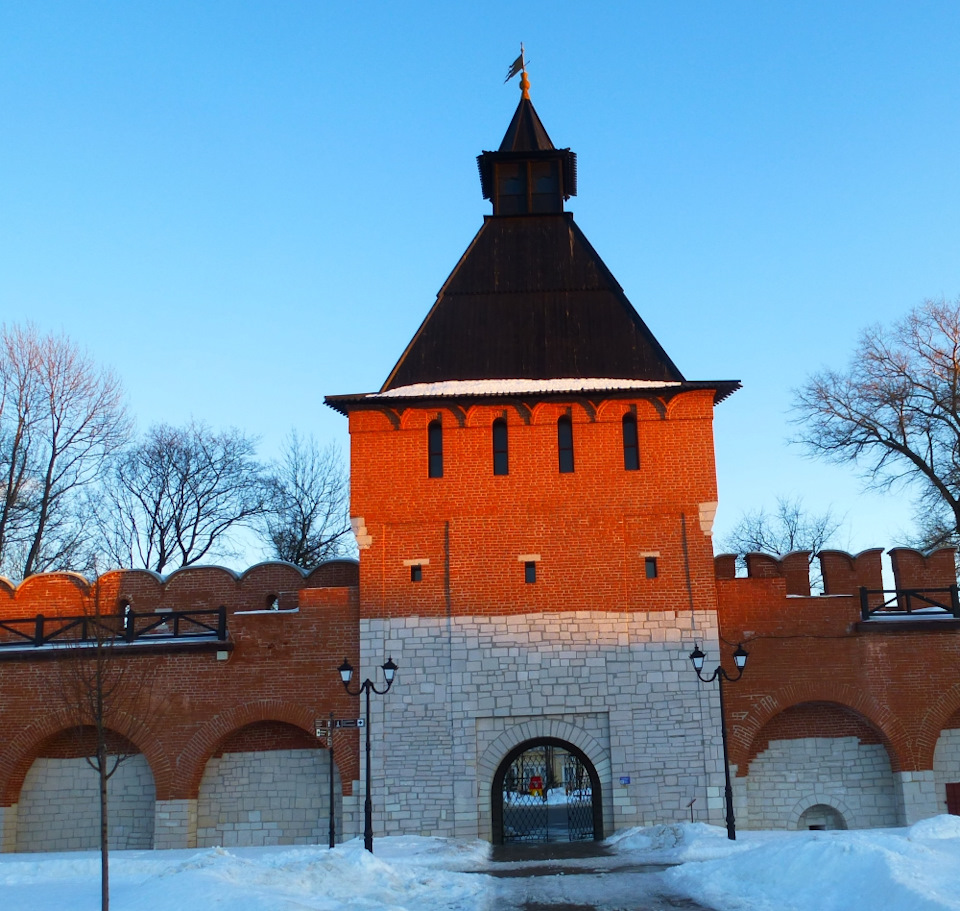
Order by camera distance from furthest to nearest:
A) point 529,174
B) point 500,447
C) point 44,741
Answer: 1. point 529,174
2. point 500,447
3. point 44,741

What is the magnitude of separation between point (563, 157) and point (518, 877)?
16.1 metres

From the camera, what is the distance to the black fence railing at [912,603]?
19.9 metres

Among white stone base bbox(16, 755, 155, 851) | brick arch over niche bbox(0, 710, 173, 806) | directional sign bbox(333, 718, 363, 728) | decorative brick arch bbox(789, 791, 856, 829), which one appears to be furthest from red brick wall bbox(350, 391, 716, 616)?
white stone base bbox(16, 755, 155, 851)

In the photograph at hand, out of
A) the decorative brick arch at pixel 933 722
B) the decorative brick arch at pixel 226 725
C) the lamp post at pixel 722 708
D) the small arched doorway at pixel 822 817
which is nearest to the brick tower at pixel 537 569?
the lamp post at pixel 722 708

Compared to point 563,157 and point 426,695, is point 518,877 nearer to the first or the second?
point 426,695

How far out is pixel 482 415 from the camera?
20.6 meters

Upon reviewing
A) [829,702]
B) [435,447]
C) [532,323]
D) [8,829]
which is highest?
[532,323]

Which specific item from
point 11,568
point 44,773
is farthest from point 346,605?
point 11,568

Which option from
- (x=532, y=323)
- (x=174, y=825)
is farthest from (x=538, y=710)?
(x=532, y=323)

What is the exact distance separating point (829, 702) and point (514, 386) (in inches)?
331

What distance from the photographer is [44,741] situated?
2002 centimetres

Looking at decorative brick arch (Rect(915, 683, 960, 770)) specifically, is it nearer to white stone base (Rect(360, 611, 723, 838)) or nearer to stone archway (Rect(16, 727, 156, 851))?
white stone base (Rect(360, 611, 723, 838))

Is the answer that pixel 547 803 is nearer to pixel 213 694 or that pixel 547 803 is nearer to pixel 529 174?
pixel 213 694

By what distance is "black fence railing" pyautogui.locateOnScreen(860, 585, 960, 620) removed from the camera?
19938mm
